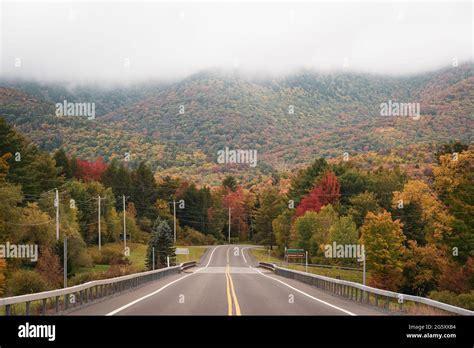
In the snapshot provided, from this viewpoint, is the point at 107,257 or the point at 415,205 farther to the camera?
the point at 107,257

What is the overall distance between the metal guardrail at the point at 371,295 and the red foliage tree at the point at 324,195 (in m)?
55.3

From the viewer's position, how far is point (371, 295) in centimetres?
2964

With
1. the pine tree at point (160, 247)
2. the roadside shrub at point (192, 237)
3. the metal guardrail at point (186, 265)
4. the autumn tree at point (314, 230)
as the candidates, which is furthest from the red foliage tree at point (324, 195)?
the roadside shrub at point (192, 237)

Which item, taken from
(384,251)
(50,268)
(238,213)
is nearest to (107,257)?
(50,268)

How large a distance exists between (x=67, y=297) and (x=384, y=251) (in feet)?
191

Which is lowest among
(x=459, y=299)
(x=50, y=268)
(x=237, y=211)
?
(x=459, y=299)

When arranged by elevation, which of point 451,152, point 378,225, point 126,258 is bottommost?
point 126,258

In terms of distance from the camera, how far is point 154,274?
1740 inches

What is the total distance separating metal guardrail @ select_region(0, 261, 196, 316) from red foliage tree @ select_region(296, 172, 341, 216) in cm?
6544

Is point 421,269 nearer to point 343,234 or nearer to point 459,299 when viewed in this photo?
point 343,234
